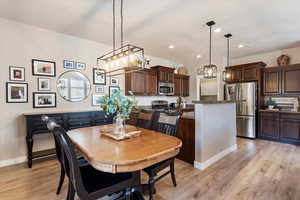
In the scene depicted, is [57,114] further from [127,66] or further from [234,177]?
[234,177]

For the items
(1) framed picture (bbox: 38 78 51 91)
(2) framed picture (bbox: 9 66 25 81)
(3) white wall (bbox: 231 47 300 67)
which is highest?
(3) white wall (bbox: 231 47 300 67)

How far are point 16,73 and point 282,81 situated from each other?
656 cm

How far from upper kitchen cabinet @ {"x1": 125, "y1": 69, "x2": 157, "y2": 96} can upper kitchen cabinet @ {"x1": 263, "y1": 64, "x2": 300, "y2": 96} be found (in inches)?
135

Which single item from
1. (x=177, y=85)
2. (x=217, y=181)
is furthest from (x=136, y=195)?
(x=177, y=85)

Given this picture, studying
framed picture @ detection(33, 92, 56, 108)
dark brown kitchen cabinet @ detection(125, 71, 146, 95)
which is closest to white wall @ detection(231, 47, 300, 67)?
dark brown kitchen cabinet @ detection(125, 71, 146, 95)

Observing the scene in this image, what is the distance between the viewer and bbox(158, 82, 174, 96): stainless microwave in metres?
5.31

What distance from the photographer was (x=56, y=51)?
11.2 feet

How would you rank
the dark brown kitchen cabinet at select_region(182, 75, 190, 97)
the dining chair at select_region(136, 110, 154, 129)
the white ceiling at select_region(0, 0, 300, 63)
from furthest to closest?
1. the dark brown kitchen cabinet at select_region(182, 75, 190, 97)
2. the dining chair at select_region(136, 110, 154, 129)
3. the white ceiling at select_region(0, 0, 300, 63)

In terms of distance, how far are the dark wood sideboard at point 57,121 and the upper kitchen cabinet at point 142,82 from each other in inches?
47.9

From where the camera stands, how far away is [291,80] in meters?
4.33

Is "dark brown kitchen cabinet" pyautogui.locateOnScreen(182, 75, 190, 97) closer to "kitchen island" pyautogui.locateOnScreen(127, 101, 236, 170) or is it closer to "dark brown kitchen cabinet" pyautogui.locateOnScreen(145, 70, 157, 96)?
"dark brown kitchen cabinet" pyautogui.locateOnScreen(145, 70, 157, 96)

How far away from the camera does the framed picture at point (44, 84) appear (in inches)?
127

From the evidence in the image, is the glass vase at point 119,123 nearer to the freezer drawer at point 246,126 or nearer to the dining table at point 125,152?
the dining table at point 125,152

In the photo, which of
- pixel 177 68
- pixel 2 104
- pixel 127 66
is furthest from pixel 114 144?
pixel 177 68
